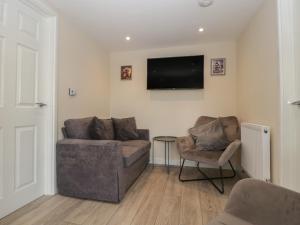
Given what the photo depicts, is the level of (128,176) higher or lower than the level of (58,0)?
lower

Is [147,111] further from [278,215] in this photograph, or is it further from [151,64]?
[278,215]

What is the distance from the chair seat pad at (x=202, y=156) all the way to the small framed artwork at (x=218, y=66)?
58.8 inches

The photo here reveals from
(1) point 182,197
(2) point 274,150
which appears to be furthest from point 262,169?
(1) point 182,197

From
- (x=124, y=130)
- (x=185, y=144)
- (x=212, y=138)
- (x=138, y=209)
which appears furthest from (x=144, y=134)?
(x=138, y=209)

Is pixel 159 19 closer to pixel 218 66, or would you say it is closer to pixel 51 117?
pixel 218 66

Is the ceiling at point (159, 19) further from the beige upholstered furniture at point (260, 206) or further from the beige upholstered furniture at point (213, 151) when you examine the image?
the beige upholstered furniture at point (260, 206)

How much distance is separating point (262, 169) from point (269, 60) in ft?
3.67

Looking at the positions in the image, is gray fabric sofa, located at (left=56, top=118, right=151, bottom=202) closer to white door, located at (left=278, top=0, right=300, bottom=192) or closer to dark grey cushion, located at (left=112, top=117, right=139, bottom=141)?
dark grey cushion, located at (left=112, top=117, right=139, bottom=141)

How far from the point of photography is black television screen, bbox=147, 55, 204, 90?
10.6 feet

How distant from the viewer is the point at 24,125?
1.90 metres

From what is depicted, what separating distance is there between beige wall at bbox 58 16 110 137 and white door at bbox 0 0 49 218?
0.71 ft

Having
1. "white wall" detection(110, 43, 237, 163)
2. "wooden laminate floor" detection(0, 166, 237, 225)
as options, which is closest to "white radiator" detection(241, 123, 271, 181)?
"wooden laminate floor" detection(0, 166, 237, 225)

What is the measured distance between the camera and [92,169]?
1972 millimetres

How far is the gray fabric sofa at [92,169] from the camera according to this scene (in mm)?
1929
